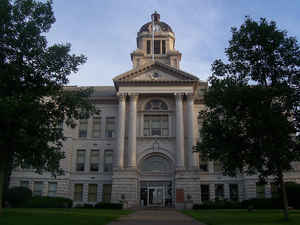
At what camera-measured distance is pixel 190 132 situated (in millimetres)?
43344

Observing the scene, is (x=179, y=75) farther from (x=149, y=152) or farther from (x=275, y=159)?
(x=275, y=159)

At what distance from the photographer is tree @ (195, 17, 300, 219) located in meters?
20.1

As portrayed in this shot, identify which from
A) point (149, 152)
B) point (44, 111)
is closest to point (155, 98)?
point (149, 152)

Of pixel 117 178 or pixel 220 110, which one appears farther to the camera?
pixel 117 178

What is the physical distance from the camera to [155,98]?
152 feet

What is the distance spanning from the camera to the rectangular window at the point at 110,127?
47031 mm

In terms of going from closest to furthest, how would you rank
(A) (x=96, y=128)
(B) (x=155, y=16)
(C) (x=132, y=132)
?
1. (C) (x=132, y=132)
2. (A) (x=96, y=128)
3. (B) (x=155, y=16)

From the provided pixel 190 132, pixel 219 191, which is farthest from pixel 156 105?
pixel 219 191

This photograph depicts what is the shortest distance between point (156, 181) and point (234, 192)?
10.8 m

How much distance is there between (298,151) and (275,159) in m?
1.77

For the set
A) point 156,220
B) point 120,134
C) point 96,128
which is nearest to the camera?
point 156,220

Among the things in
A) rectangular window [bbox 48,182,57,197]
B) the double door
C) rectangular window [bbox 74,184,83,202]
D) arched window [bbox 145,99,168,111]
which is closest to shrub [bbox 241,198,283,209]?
the double door

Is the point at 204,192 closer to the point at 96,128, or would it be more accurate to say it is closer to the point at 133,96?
the point at 133,96

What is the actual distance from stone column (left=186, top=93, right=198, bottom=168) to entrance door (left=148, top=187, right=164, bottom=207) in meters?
5.26
